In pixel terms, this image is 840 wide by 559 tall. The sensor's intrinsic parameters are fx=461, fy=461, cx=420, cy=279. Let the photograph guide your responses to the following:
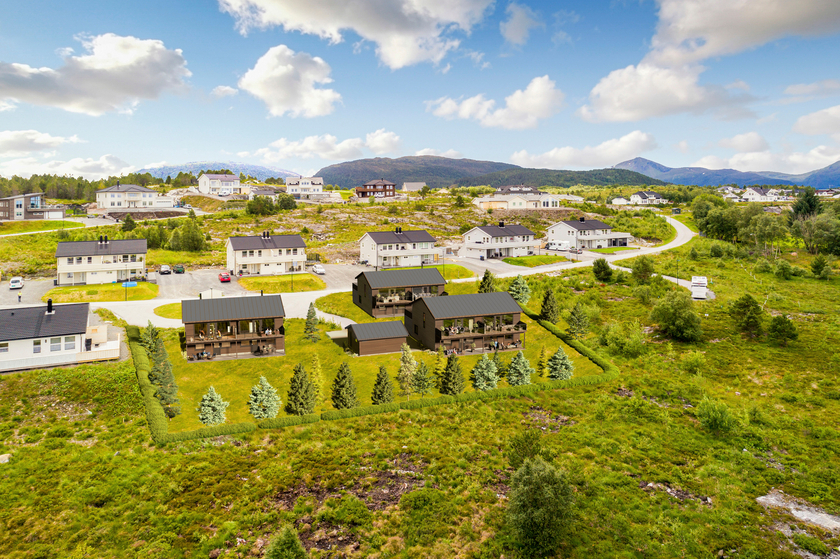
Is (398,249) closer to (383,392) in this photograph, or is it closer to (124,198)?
(383,392)

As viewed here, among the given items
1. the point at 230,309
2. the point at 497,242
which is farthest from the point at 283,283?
the point at 497,242

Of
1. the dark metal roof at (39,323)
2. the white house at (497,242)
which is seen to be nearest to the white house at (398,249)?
the white house at (497,242)

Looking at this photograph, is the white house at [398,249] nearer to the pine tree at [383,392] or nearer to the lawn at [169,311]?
the lawn at [169,311]

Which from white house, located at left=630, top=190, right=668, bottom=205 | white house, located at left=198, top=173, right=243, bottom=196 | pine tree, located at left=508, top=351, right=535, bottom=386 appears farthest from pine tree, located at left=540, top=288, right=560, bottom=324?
white house, located at left=630, top=190, right=668, bottom=205

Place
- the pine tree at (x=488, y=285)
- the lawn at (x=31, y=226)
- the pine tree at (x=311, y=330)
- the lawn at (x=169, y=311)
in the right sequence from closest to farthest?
the pine tree at (x=311, y=330)
the lawn at (x=169, y=311)
the pine tree at (x=488, y=285)
the lawn at (x=31, y=226)

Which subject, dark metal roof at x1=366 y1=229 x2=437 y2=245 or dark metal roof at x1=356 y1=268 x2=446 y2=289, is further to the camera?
dark metal roof at x1=366 y1=229 x2=437 y2=245

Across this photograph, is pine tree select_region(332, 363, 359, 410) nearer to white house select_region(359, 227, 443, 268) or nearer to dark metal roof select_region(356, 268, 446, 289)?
dark metal roof select_region(356, 268, 446, 289)

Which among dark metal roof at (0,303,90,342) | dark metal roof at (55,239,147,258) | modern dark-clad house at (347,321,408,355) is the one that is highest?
dark metal roof at (55,239,147,258)
